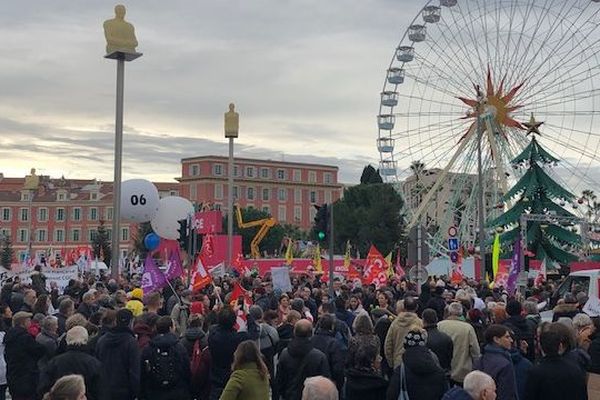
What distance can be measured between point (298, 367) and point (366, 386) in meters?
1.25

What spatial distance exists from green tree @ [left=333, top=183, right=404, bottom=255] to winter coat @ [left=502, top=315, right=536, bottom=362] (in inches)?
2415

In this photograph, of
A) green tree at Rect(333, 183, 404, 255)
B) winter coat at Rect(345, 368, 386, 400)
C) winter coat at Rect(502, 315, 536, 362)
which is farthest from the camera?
green tree at Rect(333, 183, 404, 255)

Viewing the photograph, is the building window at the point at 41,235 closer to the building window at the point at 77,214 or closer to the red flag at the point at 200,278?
the building window at the point at 77,214

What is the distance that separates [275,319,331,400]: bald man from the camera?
8375mm

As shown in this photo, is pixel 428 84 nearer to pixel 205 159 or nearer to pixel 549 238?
pixel 549 238

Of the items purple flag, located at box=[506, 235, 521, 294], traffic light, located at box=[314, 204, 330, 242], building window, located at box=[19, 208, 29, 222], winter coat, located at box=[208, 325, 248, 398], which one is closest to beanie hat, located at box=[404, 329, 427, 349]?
winter coat, located at box=[208, 325, 248, 398]

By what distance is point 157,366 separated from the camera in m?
8.56

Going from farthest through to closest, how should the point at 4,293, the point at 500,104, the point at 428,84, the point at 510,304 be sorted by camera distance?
the point at 428,84, the point at 500,104, the point at 4,293, the point at 510,304

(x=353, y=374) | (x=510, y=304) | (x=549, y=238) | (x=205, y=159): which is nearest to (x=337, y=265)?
(x=549, y=238)

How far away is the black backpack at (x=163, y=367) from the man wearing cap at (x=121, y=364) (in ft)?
0.47

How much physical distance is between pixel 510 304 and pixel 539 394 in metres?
3.38

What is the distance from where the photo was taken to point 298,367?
8.50 m

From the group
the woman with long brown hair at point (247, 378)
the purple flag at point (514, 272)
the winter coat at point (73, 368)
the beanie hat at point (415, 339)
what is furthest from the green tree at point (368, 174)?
the woman with long brown hair at point (247, 378)

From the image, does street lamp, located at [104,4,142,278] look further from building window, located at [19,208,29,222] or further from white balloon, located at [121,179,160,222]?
building window, located at [19,208,29,222]
